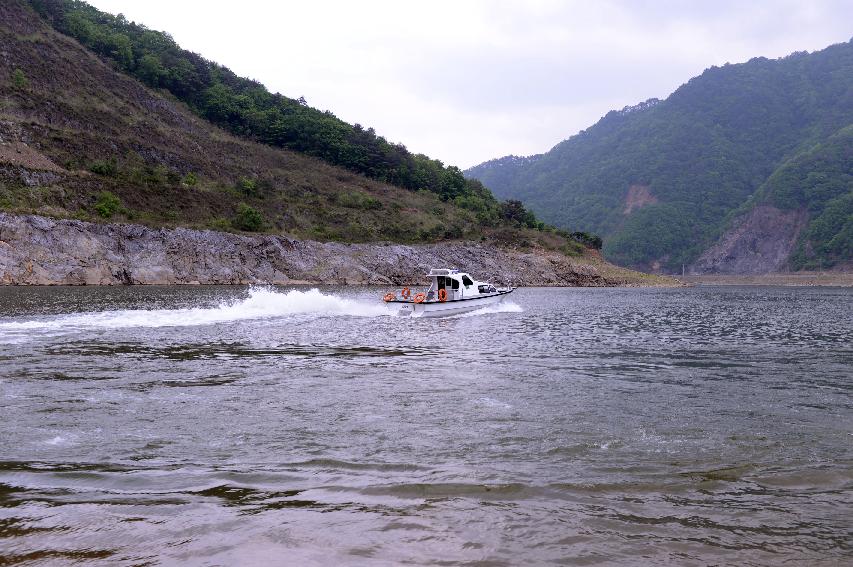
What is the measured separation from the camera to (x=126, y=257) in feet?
234

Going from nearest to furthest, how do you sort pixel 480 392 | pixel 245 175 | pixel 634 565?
pixel 634 565 < pixel 480 392 < pixel 245 175

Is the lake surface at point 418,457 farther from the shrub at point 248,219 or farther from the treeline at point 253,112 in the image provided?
the treeline at point 253,112

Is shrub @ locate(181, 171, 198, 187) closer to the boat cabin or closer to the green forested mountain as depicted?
the boat cabin

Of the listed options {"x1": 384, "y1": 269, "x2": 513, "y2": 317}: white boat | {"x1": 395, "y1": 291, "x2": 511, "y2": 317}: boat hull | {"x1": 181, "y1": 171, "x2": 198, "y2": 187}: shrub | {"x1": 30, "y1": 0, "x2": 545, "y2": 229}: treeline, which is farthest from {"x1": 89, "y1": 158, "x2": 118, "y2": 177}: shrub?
{"x1": 395, "y1": 291, "x2": 511, "y2": 317}: boat hull

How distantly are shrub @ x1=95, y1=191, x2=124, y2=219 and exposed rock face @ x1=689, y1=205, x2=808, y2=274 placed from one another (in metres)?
167

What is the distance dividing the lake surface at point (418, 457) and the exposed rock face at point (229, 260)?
166ft

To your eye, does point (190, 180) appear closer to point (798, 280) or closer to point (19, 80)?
point (19, 80)

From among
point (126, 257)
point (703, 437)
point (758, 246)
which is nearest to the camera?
point (703, 437)

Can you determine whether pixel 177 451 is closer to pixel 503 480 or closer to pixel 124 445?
pixel 124 445

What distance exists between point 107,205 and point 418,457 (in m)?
77.3

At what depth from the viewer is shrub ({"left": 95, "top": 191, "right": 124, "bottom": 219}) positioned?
73312 millimetres

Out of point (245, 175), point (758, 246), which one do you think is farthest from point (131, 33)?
point (758, 246)

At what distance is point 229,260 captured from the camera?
80.9m

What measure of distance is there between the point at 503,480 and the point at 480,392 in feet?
21.3
